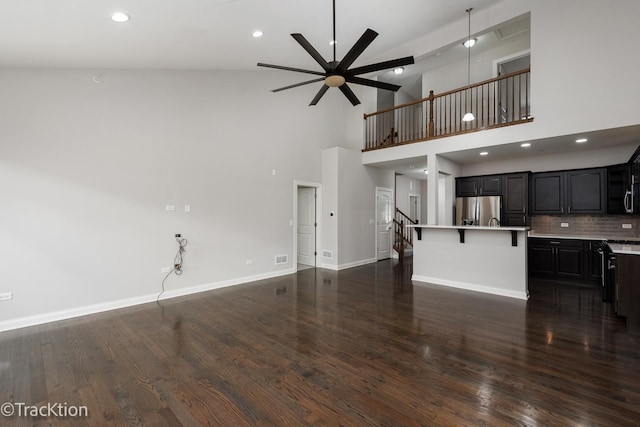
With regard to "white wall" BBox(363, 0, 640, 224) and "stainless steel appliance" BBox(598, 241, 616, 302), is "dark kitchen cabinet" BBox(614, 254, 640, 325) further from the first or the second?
"white wall" BBox(363, 0, 640, 224)

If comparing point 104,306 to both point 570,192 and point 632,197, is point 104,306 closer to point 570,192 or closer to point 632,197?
point 570,192

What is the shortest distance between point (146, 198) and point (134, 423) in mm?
3415

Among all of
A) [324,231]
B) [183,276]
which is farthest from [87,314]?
[324,231]

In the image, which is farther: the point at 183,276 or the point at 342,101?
the point at 342,101

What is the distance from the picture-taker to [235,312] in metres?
4.11

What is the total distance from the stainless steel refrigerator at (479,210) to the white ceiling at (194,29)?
369cm

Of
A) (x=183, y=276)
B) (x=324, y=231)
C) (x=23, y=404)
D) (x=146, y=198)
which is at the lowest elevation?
(x=23, y=404)

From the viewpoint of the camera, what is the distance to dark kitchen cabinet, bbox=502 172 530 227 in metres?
6.32

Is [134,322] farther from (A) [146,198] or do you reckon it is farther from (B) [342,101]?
(B) [342,101]

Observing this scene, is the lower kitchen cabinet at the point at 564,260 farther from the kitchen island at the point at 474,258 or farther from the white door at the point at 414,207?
the white door at the point at 414,207

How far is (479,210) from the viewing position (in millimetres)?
6871

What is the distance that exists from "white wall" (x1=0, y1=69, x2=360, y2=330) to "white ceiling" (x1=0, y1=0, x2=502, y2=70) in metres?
0.42

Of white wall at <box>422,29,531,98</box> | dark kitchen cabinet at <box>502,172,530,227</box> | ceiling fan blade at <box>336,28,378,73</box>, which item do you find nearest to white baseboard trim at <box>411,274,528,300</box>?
dark kitchen cabinet at <box>502,172,530,227</box>

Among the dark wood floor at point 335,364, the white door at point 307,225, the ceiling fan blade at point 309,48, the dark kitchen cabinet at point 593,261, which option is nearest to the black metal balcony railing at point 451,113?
the white door at point 307,225
